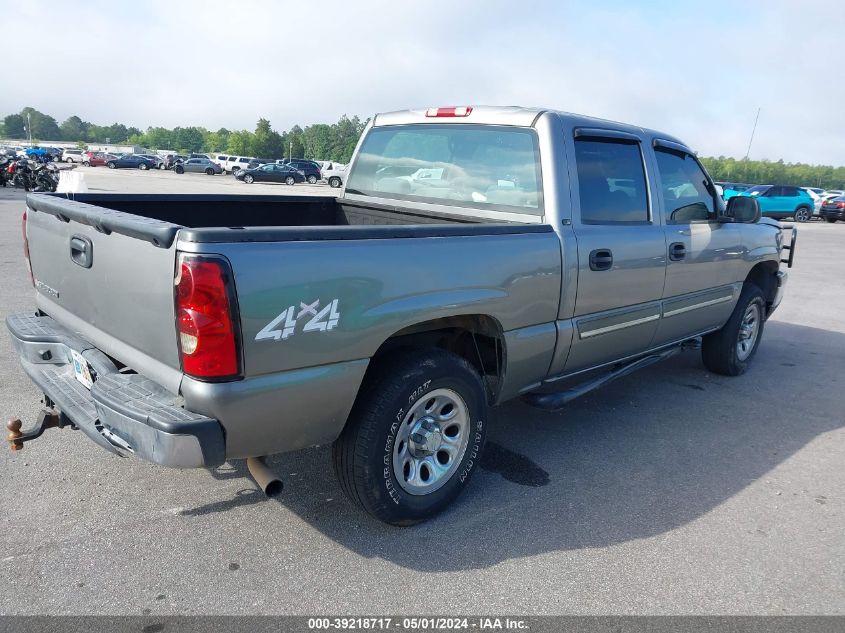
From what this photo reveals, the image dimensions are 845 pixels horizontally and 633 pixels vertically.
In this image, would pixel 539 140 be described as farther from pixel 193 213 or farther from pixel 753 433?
pixel 753 433

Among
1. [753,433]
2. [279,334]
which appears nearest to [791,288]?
[753,433]

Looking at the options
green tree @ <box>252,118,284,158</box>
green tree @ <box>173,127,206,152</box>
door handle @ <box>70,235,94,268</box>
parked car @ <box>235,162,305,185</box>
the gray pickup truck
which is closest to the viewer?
the gray pickup truck

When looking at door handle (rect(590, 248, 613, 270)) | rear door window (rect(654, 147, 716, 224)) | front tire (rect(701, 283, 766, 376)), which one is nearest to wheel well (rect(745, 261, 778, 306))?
front tire (rect(701, 283, 766, 376))

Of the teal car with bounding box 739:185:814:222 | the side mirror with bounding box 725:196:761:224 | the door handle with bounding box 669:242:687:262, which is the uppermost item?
the teal car with bounding box 739:185:814:222

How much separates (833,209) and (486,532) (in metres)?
32.7

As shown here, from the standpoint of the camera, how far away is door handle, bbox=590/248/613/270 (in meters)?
3.70

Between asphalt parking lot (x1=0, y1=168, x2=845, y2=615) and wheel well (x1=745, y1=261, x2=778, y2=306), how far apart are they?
1.77 metres

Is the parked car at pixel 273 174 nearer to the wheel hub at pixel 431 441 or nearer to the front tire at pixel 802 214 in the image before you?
the front tire at pixel 802 214

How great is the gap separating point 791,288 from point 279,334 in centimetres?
1087

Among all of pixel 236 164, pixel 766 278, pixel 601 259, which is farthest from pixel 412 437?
pixel 236 164

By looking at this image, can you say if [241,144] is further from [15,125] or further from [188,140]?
[15,125]

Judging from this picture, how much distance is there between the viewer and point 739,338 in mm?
5777

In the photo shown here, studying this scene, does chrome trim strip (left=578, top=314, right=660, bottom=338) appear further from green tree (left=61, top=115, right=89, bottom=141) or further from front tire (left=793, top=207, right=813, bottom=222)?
green tree (left=61, top=115, right=89, bottom=141)

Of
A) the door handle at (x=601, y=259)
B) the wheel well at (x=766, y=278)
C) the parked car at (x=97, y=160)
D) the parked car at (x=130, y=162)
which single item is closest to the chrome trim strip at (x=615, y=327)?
the door handle at (x=601, y=259)
